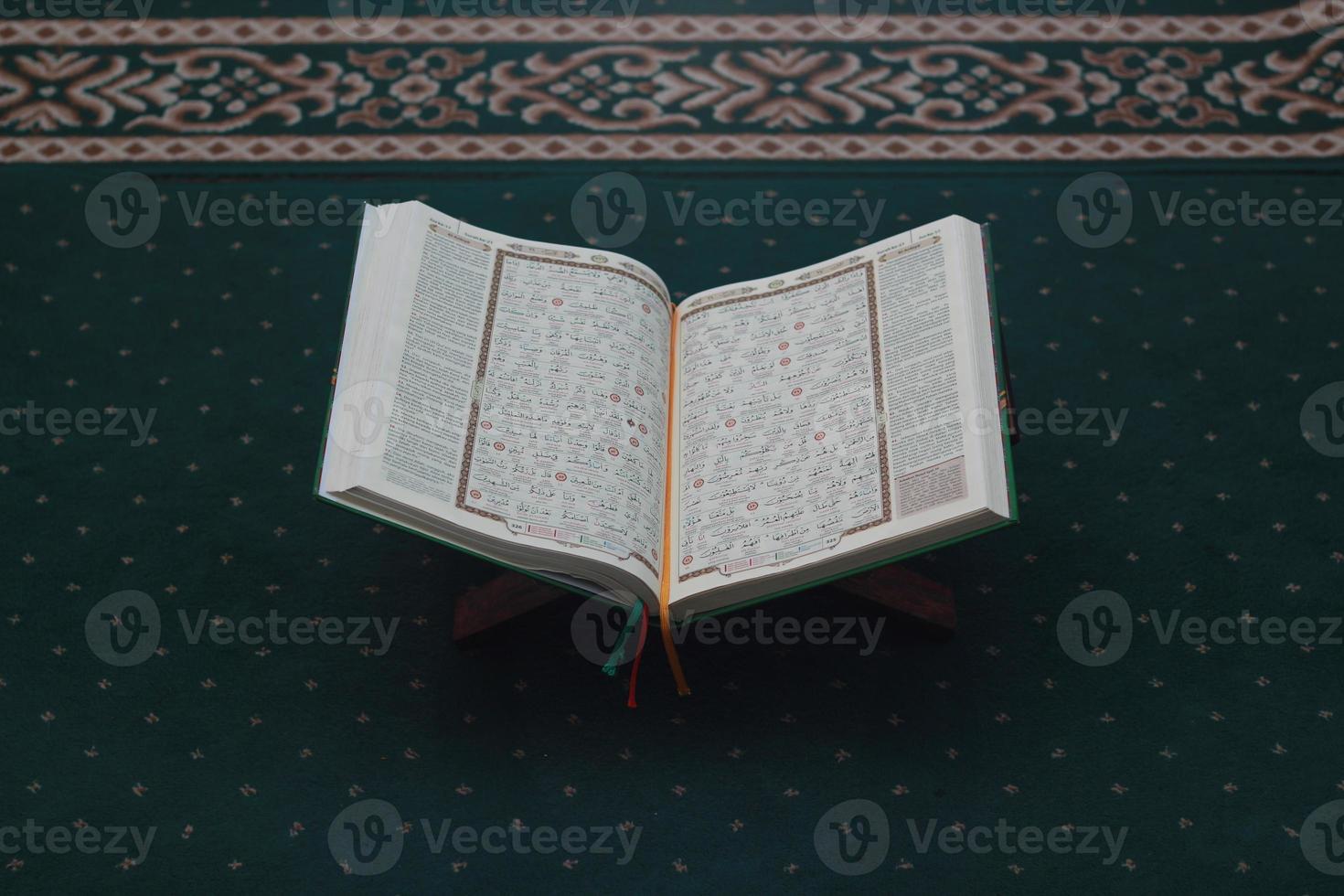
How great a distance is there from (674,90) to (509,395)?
3.14ft

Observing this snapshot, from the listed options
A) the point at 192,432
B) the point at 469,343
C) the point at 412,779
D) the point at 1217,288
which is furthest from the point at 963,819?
the point at 192,432

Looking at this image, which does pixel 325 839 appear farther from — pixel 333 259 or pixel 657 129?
pixel 657 129

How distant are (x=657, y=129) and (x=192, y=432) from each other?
905 mm

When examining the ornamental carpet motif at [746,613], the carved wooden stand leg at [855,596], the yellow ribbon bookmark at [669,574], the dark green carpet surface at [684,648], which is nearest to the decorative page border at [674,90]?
the ornamental carpet motif at [746,613]

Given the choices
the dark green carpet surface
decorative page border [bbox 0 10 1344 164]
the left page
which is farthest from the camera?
decorative page border [bbox 0 10 1344 164]

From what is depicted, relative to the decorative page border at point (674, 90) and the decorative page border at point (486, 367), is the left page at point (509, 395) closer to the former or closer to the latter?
the decorative page border at point (486, 367)

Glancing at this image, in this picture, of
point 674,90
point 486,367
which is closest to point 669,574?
point 486,367

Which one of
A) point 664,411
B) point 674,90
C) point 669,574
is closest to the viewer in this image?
point 669,574

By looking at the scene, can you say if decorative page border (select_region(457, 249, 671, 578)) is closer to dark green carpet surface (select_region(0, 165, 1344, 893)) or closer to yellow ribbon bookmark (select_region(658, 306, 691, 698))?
yellow ribbon bookmark (select_region(658, 306, 691, 698))

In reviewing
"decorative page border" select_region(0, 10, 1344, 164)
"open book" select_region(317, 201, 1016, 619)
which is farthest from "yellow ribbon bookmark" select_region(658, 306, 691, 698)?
"decorative page border" select_region(0, 10, 1344, 164)

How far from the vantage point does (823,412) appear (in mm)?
1815

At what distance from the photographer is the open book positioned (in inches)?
66.2

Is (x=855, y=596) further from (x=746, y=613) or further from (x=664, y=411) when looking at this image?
(x=664, y=411)

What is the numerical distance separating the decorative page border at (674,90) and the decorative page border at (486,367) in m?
0.62
